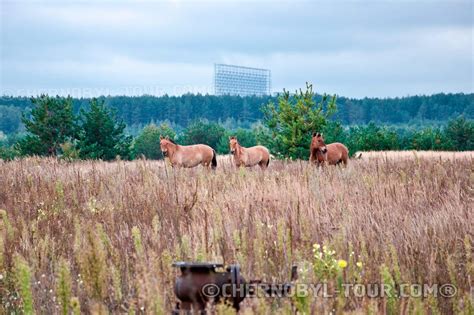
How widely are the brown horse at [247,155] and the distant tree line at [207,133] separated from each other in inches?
218

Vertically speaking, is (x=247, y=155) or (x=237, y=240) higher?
(x=247, y=155)

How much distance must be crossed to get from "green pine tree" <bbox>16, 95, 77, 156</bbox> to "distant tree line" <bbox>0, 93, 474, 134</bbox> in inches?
4224

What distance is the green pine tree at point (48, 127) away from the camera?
49.2 metres

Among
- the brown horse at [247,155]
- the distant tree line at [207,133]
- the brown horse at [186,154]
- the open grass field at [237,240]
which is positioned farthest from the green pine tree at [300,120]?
the open grass field at [237,240]

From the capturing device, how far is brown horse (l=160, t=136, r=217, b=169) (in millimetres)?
20812

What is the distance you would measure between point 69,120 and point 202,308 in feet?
162

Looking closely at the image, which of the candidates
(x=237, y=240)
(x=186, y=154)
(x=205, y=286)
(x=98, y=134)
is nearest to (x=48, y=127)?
(x=98, y=134)

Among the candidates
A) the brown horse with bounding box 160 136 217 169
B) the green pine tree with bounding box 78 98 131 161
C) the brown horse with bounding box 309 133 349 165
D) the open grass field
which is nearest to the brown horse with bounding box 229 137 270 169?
the brown horse with bounding box 160 136 217 169

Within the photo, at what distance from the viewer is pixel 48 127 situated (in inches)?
1977

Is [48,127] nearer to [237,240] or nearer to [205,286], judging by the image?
[237,240]

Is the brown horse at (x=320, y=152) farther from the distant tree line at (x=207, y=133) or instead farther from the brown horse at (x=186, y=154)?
the distant tree line at (x=207, y=133)

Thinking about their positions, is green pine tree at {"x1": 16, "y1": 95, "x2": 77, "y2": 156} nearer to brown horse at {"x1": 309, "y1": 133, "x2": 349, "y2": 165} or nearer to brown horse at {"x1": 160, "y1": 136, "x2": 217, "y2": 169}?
brown horse at {"x1": 160, "y1": 136, "x2": 217, "y2": 169}

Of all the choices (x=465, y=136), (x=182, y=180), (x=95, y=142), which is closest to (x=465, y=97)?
(x=465, y=136)

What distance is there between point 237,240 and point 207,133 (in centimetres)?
8071
